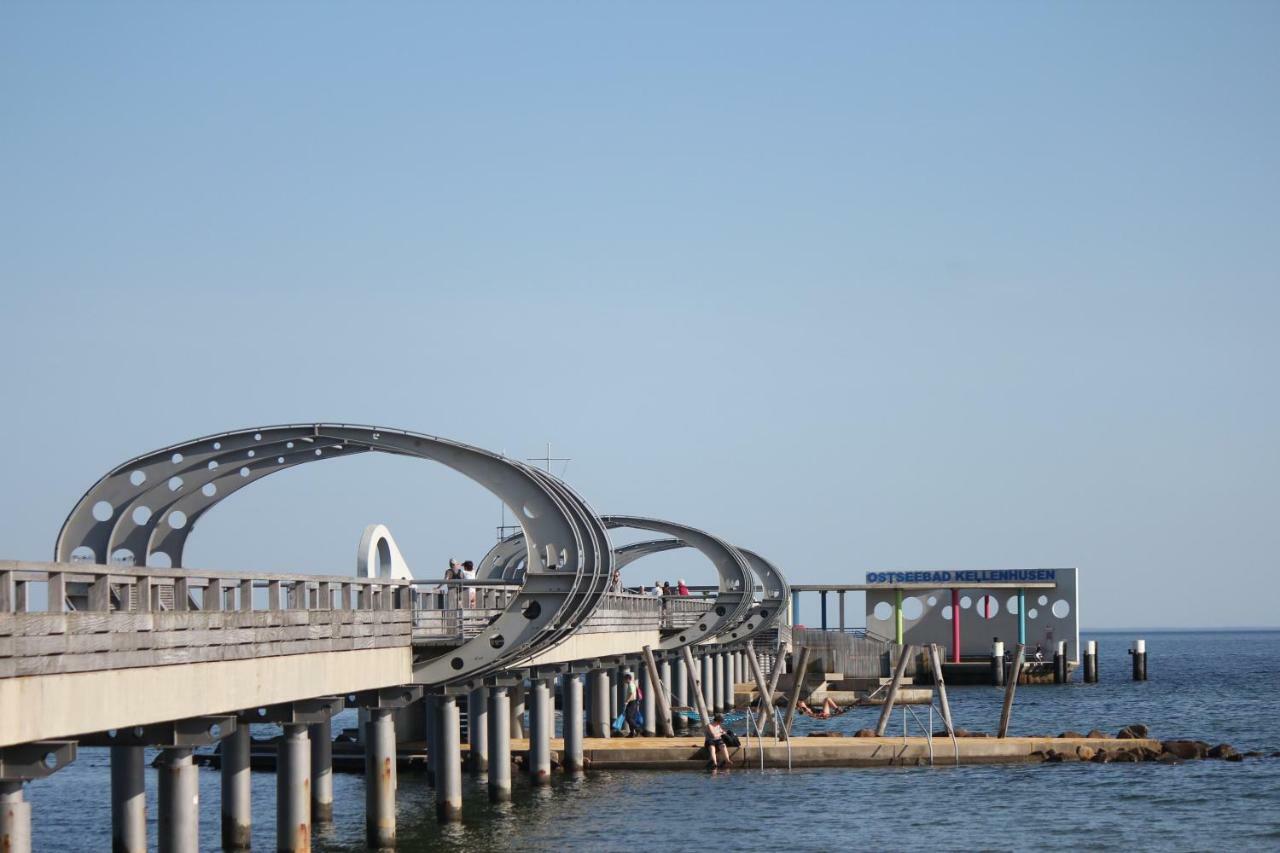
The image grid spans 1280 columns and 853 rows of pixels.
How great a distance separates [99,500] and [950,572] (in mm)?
84473

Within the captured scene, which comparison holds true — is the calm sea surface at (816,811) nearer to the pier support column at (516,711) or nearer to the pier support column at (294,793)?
the pier support column at (516,711)

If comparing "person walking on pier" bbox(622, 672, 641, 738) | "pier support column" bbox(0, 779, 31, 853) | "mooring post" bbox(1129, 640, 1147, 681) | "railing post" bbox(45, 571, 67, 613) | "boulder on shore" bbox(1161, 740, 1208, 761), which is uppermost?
"railing post" bbox(45, 571, 67, 613)

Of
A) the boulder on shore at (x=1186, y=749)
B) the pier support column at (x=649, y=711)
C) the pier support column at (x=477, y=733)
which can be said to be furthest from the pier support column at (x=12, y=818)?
the pier support column at (x=649, y=711)

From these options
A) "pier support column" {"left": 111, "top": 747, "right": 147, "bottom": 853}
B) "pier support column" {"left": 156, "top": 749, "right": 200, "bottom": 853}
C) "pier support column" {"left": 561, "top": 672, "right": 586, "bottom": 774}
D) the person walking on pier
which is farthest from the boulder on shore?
"pier support column" {"left": 156, "top": 749, "right": 200, "bottom": 853}

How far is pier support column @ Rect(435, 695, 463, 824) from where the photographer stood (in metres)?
34.2

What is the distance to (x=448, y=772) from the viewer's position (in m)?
34.6

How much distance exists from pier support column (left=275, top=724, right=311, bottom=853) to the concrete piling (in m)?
10.1

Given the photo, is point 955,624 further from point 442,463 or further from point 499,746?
point 442,463

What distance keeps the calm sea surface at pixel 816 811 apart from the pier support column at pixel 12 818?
16.0 meters

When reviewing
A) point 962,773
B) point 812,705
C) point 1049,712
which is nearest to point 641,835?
point 962,773

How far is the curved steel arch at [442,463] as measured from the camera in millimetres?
30094

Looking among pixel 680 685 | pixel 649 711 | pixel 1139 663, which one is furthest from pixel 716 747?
pixel 1139 663

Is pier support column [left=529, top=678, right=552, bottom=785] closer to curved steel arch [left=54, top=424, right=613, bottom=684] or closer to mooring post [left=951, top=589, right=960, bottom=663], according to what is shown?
curved steel arch [left=54, top=424, right=613, bottom=684]

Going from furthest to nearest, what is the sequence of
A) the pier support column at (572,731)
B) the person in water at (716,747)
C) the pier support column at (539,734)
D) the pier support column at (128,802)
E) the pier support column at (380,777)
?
1. the person in water at (716,747)
2. the pier support column at (572,731)
3. the pier support column at (539,734)
4. the pier support column at (380,777)
5. the pier support column at (128,802)
